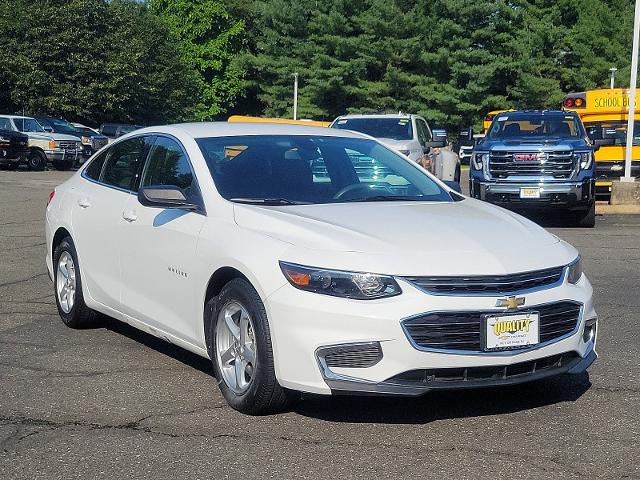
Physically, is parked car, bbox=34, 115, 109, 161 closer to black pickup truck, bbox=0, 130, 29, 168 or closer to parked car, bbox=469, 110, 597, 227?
black pickup truck, bbox=0, 130, 29, 168

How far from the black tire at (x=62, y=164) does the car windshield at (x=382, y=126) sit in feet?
56.3

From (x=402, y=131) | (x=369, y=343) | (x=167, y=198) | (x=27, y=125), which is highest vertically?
(x=167, y=198)

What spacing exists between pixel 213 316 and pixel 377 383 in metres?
1.10

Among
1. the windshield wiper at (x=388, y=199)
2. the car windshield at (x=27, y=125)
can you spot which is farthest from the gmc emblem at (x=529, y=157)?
the car windshield at (x=27, y=125)

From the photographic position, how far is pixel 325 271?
5.24m

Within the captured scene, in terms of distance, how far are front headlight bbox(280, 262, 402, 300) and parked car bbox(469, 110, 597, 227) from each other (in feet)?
40.0

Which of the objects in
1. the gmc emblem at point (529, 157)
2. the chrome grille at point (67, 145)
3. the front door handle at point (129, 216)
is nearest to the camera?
the front door handle at point (129, 216)

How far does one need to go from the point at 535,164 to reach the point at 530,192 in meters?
0.46

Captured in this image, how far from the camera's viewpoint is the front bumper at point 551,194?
16.8 meters

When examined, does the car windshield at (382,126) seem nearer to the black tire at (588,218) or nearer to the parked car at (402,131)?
the parked car at (402,131)

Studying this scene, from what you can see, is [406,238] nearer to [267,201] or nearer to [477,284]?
[477,284]

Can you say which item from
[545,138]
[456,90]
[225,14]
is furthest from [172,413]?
[225,14]

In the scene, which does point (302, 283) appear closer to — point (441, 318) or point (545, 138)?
point (441, 318)

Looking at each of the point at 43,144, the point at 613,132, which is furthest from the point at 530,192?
the point at 43,144
